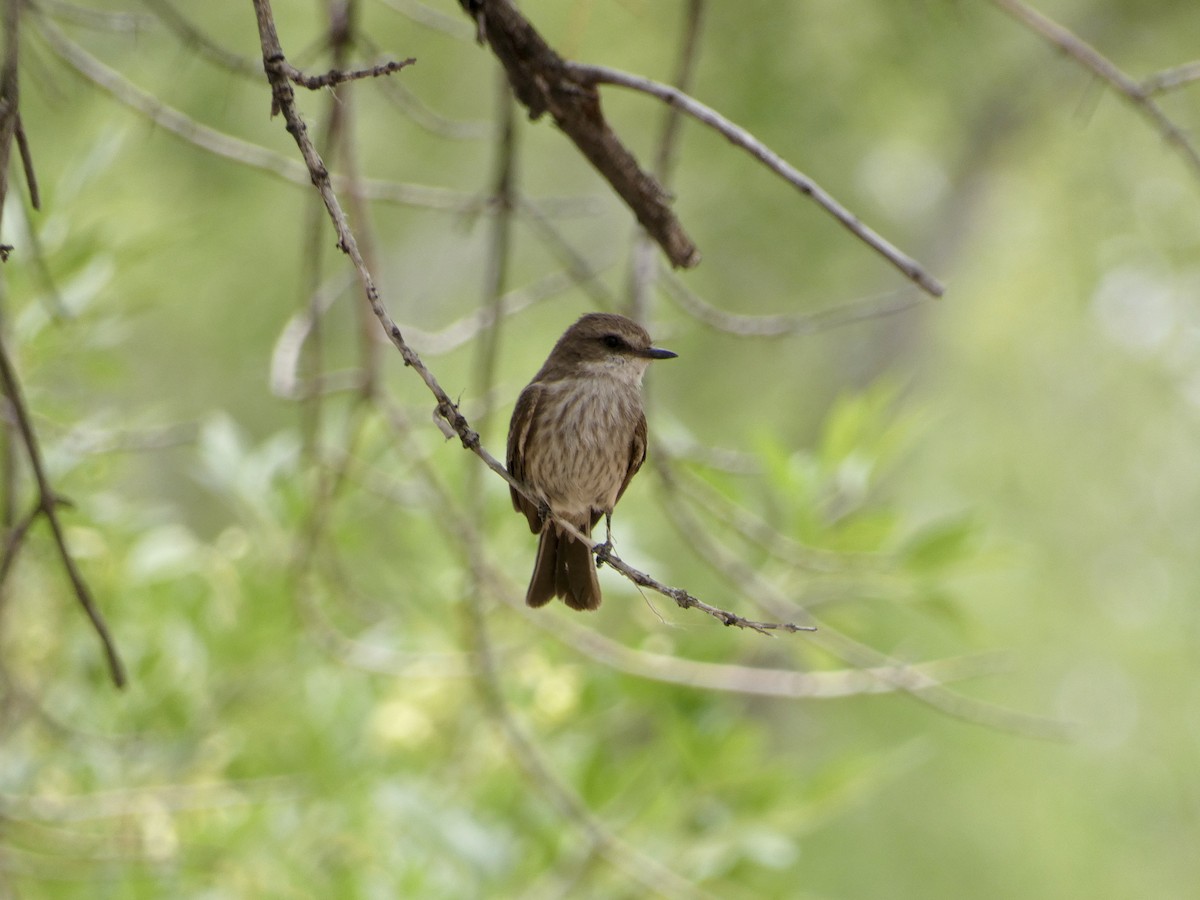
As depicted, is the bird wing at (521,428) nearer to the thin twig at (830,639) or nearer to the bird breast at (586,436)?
the bird breast at (586,436)

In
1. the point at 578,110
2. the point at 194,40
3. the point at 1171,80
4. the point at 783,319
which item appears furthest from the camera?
the point at 783,319

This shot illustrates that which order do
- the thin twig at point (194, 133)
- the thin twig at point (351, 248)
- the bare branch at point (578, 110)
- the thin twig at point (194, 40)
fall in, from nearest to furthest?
the thin twig at point (351, 248) < the bare branch at point (578, 110) < the thin twig at point (194, 40) < the thin twig at point (194, 133)

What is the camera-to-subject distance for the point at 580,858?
4.42m

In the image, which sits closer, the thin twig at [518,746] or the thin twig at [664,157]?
the thin twig at [664,157]

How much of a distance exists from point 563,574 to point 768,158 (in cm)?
144

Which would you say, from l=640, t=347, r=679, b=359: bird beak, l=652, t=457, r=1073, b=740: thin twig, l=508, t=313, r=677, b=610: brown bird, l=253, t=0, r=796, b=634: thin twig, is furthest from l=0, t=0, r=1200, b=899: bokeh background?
l=253, t=0, r=796, b=634: thin twig

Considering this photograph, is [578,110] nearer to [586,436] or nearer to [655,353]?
[655,353]

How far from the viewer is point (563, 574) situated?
11.2 feet

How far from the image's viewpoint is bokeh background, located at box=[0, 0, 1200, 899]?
409cm

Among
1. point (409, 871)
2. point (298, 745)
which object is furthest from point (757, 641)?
point (298, 745)

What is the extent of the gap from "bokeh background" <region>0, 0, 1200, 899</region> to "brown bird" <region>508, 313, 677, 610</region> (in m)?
0.13

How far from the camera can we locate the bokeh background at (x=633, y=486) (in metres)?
4.09

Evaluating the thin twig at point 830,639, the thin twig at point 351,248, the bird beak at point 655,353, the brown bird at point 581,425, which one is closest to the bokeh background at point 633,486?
the thin twig at point 830,639

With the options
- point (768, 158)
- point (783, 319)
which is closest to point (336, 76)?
point (768, 158)
